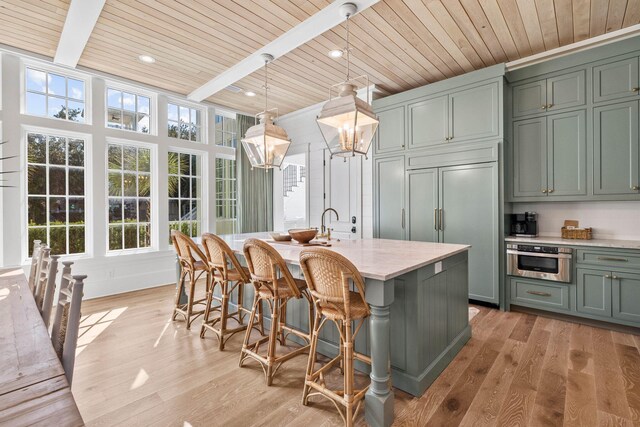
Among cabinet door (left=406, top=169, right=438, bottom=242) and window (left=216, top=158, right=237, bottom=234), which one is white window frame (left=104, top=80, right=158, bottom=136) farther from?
cabinet door (left=406, top=169, right=438, bottom=242)

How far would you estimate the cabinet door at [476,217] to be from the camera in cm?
371

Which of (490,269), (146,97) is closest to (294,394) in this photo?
(490,269)

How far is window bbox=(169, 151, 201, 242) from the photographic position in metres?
5.18

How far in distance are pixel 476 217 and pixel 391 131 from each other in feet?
5.61

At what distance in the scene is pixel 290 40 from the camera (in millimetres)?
3260

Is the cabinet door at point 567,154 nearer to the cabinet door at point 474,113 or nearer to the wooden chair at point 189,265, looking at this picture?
the cabinet door at point 474,113

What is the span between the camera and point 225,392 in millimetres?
2107

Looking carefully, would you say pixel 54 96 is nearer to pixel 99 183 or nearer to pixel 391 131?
pixel 99 183

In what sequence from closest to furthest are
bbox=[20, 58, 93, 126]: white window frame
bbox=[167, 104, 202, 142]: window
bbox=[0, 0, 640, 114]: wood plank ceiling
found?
bbox=[0, 0, 640, 114]: wood plank ceiling
bbox=[20, 58, 93, 126]: white window frame
bbox=[167, 104, 202, 142]: window

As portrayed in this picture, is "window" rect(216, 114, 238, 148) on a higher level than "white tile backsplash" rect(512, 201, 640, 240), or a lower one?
higher

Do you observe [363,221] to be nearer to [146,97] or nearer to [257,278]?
[257,278]

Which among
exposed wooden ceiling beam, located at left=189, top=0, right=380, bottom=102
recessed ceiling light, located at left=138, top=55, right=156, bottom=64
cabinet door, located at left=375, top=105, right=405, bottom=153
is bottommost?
cabinet door, located at left=375, top=105, right=405, bottom=153

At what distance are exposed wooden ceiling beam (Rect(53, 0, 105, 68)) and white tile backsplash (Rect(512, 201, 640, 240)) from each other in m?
5.17

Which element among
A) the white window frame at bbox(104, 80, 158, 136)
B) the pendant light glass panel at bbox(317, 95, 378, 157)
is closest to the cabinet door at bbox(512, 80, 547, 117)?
the pendant light glass panel at bbox(317, 95, 378, 157)
